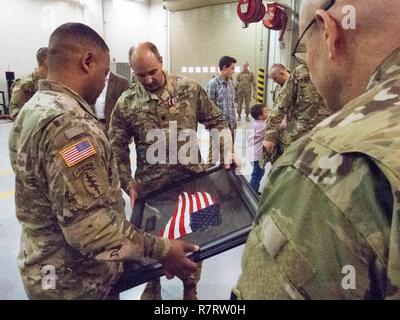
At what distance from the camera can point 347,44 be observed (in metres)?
0.65

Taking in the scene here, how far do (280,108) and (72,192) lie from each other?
2712 millimetres

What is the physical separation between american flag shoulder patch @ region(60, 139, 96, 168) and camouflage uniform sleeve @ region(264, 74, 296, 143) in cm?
263

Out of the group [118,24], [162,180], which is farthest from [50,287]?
[118,24]

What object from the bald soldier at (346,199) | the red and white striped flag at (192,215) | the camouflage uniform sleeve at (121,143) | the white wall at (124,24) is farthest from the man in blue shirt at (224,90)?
the white wall at (124,24)

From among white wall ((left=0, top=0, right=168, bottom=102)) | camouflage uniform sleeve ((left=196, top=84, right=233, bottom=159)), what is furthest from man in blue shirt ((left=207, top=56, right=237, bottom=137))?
white wall ((left=0, top=0, right=168, bottom=102))

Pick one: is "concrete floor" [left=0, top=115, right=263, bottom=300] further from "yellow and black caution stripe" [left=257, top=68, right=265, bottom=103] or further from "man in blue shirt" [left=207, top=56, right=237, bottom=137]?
"yellow and black caution stripe" [left=257, top=68, right=265, bottom=103]

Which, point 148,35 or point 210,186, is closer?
point 210,186

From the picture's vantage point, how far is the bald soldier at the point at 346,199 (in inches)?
17.9

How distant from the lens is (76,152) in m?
1.06

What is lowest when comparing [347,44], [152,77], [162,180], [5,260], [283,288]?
[5,260]

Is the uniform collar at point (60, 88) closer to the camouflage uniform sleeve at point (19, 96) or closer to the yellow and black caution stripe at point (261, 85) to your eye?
the camouflage uniform sleeve at point (19, 96)

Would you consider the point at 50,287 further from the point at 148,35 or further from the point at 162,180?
the point at 148,35
